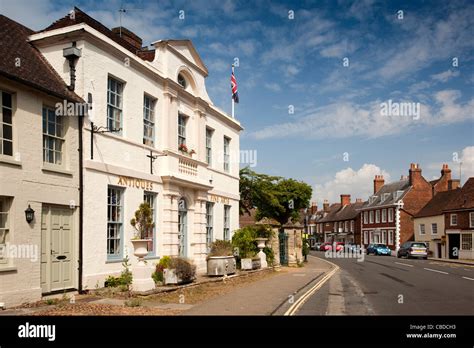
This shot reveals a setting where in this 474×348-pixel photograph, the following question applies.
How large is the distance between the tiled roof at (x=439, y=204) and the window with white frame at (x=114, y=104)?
41382 mm

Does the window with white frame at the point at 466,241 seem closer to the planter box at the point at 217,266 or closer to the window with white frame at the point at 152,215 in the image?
the planter box at the point at 217,266

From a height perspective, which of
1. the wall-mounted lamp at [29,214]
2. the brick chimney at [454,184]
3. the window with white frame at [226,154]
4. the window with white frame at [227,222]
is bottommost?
the window with white frame at [227,222]

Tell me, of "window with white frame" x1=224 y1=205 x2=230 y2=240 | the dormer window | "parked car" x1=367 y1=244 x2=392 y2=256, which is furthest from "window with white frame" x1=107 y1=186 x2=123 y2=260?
"parked car" x1=367 y1=244 x2=392 y2=256

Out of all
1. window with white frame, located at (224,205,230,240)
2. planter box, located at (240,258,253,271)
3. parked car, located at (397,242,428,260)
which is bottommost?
parked car, located at (397,242,428,260)

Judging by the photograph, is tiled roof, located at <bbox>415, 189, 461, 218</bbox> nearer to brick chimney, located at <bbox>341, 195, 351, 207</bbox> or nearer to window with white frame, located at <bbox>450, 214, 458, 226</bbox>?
window with white frame, located at <bbox>450, 214, 458, 226</bbox>

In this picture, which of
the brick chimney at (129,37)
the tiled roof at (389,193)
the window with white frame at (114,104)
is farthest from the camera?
the tiled roof at (389,193)

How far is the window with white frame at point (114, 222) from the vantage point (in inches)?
581

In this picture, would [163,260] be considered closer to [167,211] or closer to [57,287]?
[167,211]

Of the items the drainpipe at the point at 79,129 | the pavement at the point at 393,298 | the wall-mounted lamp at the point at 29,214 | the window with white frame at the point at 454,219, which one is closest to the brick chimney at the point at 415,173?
the window with white frame at the point at 454,219

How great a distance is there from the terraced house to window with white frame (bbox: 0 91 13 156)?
7 cm

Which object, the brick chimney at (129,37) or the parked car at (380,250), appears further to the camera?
the parked car at (380,250)

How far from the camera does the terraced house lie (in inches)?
519

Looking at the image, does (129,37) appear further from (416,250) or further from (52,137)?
(416,250)

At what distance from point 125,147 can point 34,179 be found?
416cm
